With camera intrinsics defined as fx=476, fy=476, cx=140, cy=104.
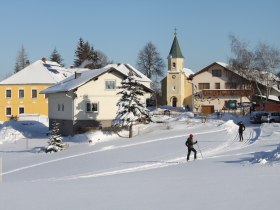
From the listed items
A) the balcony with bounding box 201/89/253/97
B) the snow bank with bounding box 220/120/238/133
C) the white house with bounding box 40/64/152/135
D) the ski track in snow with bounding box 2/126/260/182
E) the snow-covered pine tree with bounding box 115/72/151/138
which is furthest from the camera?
the balcony with bounding box 201/89/253/97

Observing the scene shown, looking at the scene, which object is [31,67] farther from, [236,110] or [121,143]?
[121,143]

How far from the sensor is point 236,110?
200ft

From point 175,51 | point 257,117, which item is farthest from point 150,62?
point 257,117

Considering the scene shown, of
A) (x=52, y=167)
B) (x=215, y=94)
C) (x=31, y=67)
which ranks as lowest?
(x=52, y=167)

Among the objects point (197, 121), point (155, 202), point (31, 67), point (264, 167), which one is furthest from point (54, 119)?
point (155, 202)

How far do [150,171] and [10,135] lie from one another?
27717 millimetres

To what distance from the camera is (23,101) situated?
6488 cm

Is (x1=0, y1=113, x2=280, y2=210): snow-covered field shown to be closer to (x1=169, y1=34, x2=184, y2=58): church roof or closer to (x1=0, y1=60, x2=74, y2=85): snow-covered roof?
(x1=0, y1=60, x2=74, y2=85): snow-covered roof

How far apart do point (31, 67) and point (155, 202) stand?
57.6 metres

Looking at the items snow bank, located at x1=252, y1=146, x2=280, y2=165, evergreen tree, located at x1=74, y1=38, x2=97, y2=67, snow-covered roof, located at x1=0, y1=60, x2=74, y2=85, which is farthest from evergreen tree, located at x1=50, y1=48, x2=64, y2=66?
snow bank, located at x1=252, y1=146, x2=280, y2=165

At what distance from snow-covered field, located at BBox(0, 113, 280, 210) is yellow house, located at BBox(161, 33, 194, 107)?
1098 inches

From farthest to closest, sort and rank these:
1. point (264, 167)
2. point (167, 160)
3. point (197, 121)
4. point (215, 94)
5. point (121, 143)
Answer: point (215, 94)
point (197, 121)
point (121, 143)
point (167, 160)
point (264, 167)

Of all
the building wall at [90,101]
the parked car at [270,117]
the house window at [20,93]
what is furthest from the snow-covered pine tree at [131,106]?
the house window at [20,93]

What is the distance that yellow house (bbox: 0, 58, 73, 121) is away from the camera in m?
64.4
